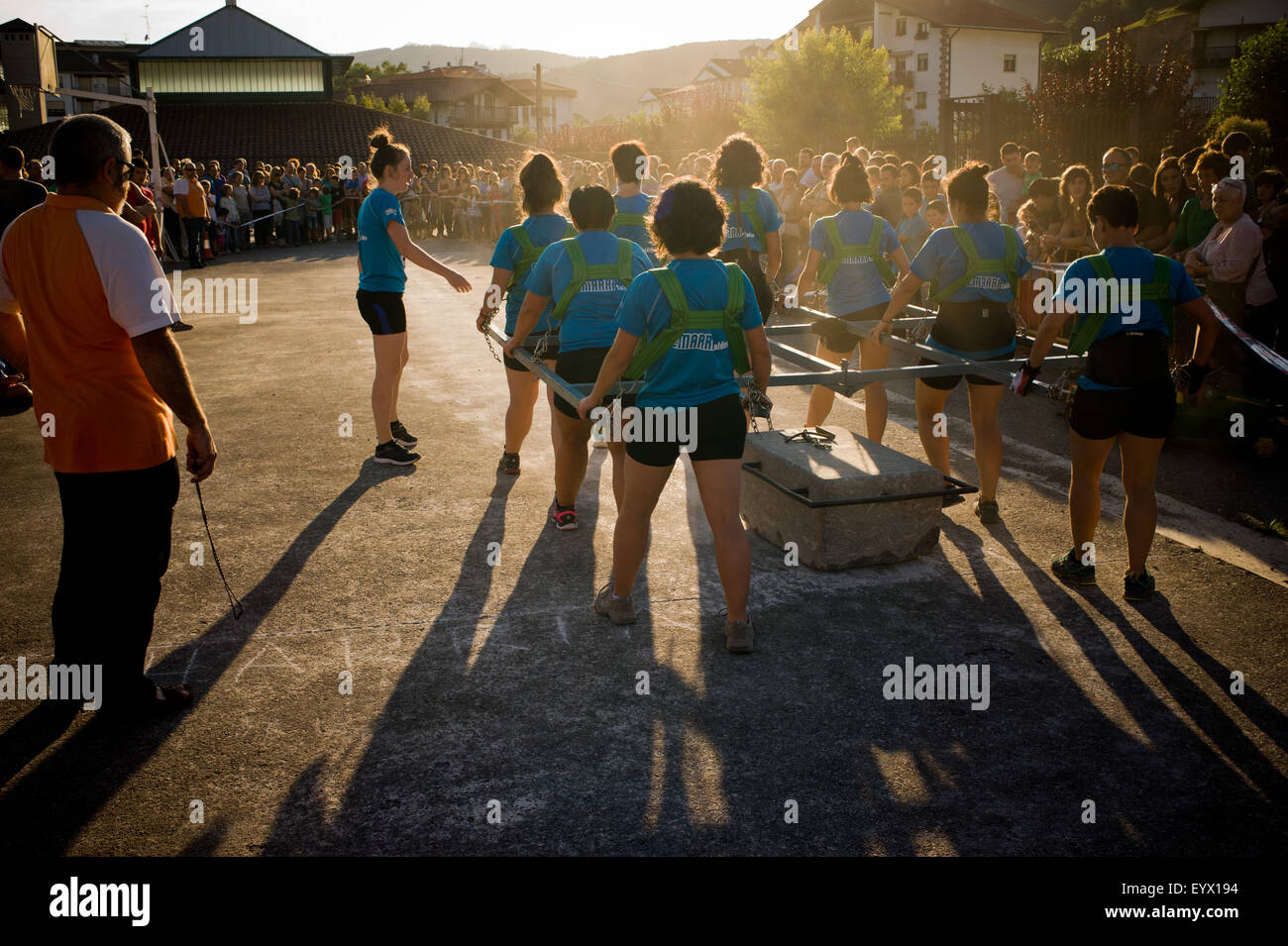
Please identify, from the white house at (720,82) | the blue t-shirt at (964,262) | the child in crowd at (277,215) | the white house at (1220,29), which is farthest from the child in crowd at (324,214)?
the white house at (720,82)

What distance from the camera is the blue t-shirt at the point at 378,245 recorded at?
743cm

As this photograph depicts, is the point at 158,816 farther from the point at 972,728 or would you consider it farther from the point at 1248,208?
the point at 1248,208

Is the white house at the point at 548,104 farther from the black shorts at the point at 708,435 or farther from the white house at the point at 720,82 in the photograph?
the black shorts at the point at 708,435

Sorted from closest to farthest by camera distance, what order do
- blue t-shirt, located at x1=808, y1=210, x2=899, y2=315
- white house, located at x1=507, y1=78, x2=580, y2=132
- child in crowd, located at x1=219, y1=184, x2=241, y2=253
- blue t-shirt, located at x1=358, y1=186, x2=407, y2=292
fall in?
blue t-shirt, located at x1=808, y1=210, x2=899, y2=315
blue t-shirt, located at x1=358, y1=186, x2=407, y2=292
child in crowd, located at x1=219, y1=184, x2=241, y2=253
white house, located at x1=507, y1=78, x2=580, y2=132

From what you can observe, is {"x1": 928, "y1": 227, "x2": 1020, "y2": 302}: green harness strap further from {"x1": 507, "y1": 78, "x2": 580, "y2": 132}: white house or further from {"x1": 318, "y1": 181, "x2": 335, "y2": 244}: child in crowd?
{"x1": 507, "y1": 78, "x2": 580, "y2": 132}: white house

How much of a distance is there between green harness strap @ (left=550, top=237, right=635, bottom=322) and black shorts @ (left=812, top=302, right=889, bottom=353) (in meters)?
1.92

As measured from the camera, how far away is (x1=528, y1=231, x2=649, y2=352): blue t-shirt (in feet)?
18.9

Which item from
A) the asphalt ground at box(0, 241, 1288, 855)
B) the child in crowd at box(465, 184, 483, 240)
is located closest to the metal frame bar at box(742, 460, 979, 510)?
the asphalt ground at box(0, 241, 1288, 855)

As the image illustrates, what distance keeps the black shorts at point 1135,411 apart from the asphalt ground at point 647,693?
0.84 m

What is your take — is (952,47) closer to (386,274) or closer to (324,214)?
(324,214)

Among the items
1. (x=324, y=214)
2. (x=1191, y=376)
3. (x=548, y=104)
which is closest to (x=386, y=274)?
(x=1191, y=376)

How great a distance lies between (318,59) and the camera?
5884cm
